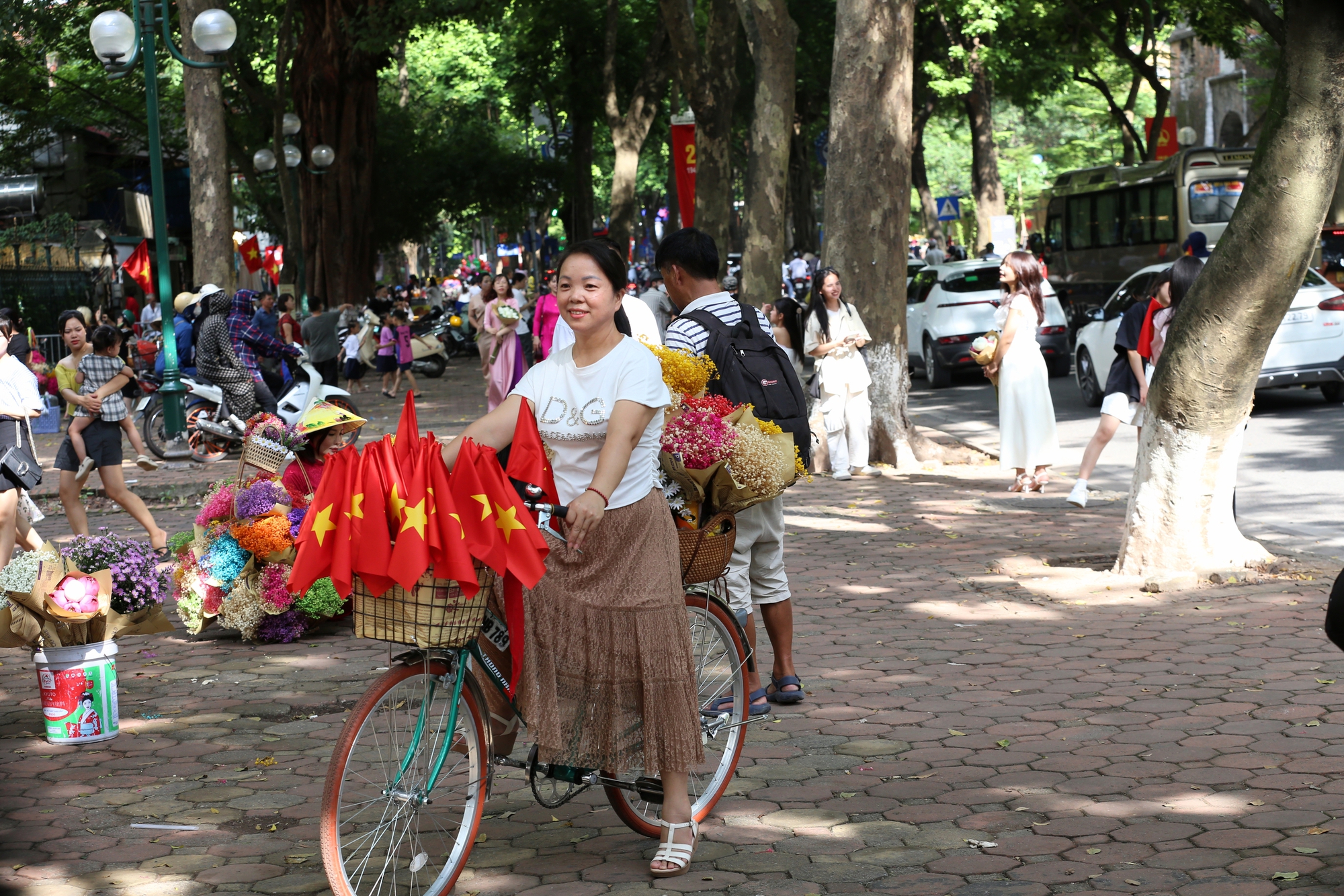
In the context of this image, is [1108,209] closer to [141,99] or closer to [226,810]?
[141,99]

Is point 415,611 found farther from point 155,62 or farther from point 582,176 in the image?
point 582,176

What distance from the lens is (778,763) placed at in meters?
5.31

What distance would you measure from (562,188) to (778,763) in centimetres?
3676

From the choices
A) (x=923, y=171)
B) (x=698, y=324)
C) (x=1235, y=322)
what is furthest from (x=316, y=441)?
(x=923, y=171)

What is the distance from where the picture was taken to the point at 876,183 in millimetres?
12617

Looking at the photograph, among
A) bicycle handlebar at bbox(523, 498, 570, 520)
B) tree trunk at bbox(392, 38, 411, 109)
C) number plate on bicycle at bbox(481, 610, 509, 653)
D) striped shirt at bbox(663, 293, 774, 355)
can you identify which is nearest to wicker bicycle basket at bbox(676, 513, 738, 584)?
number plate on bicycle at bbox(481, 610, 509, 653)

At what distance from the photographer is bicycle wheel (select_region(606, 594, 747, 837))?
466 centimetres

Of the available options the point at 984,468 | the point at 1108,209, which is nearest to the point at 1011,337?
the point at 984,468

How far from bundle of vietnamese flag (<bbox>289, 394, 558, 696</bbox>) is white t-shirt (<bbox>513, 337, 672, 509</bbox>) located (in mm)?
430

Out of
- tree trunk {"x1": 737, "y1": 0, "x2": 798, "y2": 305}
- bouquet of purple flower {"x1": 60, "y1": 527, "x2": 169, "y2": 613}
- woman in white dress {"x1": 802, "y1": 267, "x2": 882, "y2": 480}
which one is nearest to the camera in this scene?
bouquet of purple flower {"x1": 60, "y1": 527, "x2": 169, "y2": 613}

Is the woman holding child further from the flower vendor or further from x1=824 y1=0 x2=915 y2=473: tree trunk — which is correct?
x1=824 y1=0 x2=915 y2=473: tree trunk

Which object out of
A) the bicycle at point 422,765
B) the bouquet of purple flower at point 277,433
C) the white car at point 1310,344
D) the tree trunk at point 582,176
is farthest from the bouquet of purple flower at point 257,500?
the tree trunk at point 582,176

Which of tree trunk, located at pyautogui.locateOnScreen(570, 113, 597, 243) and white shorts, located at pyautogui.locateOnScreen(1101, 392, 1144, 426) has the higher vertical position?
tree trunk, located at pyautogui.locateOnScreen(570, 113, 597, 243)

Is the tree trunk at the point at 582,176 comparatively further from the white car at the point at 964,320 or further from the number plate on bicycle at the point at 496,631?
the number plate on bicycle at the point at 496,631
